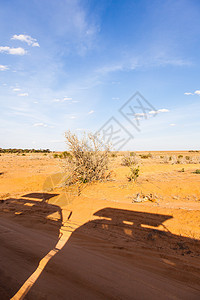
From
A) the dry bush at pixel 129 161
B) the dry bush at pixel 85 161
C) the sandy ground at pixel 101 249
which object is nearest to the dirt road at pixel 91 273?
the sandy ground at pixel 101 249

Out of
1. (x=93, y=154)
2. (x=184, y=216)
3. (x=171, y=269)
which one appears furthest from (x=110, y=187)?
(x=171, y=269)

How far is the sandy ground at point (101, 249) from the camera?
2.31 meters

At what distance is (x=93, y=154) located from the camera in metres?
9.28

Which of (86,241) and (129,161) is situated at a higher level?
(129,161)

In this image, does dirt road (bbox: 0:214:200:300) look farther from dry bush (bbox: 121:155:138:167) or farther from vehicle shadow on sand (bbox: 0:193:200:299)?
dry bush (bbox: 121:155:138:167)

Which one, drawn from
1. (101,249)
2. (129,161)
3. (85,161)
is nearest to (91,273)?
(101,249)

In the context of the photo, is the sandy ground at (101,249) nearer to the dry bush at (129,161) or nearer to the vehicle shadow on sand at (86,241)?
the vehicle shadow on sand at (86,241)

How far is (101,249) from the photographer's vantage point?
3.32 m

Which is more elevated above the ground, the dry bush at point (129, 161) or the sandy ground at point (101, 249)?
the dry bush at point (129, 161)

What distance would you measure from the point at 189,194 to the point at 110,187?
10.6 ft

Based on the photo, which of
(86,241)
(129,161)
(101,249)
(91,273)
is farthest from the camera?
(129,161)

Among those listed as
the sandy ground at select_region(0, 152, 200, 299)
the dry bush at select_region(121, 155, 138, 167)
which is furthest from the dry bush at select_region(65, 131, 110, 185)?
the dry bush at select_region(121, 155, 138, 167)

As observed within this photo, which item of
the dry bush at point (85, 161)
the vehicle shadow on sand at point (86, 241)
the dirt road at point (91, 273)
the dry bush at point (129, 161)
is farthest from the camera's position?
the dry bush at point (129, 161)

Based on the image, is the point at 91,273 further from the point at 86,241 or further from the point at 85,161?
the point at 85,161
